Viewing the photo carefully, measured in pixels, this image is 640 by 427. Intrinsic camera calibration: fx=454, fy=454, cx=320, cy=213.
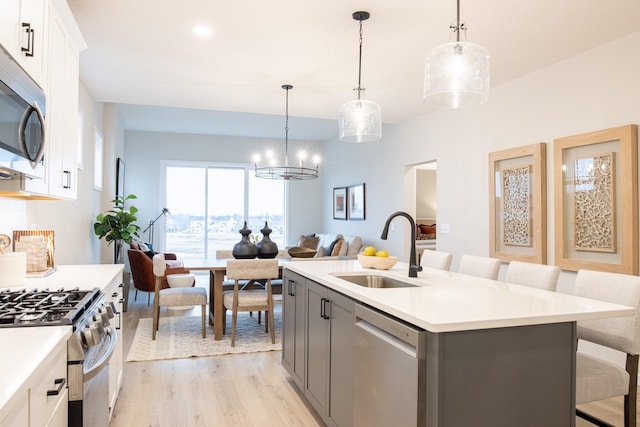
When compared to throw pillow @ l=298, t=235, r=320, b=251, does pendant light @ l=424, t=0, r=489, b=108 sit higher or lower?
higher

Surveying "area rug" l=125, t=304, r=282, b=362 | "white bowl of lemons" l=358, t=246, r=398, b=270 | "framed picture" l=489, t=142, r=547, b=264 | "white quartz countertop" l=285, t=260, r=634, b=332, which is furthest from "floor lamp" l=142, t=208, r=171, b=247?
"white quartz countertop" l=285, t=260, r=634, b=332

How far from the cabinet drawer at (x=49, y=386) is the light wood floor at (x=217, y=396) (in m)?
1.52

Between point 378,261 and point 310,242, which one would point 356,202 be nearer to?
point 310,242

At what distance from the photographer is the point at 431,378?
1604 millimetres

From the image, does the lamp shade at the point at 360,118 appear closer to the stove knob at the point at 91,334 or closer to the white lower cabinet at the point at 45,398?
the stove knob at the point at 91,334

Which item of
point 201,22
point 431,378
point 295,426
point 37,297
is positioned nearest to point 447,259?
point 295,426

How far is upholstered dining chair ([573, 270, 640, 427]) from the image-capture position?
2125mm

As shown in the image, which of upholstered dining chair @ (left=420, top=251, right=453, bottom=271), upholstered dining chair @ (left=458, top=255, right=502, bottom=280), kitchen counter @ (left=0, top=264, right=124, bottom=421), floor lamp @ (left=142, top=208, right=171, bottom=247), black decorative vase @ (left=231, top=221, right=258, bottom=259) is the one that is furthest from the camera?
floor lamp @ (left=142, top=208, right=171, bottom=247)

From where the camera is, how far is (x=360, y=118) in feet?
11.0

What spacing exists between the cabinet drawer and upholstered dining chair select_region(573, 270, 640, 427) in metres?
2.12

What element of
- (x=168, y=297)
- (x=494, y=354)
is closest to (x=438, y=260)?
(x=494, y=354)

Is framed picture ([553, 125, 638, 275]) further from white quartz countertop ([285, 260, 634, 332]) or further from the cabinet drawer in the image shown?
the cabinet drawer

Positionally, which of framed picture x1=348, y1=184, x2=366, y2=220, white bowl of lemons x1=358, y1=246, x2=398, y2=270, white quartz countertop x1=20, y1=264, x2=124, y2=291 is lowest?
white quartz countertop x1=20, y1=264, x2=124, y2=291

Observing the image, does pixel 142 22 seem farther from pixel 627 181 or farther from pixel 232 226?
pixel 232 226
